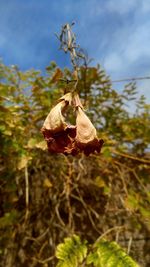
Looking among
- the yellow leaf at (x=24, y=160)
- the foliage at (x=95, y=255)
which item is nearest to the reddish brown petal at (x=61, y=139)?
the foliage at (x=95, y=255)

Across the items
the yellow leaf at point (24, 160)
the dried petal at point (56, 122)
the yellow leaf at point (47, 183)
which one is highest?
the dried petal at point (56, 122)

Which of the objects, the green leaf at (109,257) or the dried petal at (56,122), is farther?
the green leaf at (109,257)

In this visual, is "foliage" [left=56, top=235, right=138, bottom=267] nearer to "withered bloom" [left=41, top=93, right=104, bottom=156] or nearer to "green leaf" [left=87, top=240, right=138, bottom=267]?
"green leaf" [left=87, top=240, right=138, bottom=267]

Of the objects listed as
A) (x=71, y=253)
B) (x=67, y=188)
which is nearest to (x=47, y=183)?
(x=67, y=188)

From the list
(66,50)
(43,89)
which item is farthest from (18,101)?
(66,50)

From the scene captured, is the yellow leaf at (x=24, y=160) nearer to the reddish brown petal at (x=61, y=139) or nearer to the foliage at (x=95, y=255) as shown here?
the foliage at (x=95, y=255)

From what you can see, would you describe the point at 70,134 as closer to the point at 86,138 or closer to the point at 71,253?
the point at 86,138

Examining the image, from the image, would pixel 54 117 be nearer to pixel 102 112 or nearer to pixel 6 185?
pixel 6 185
